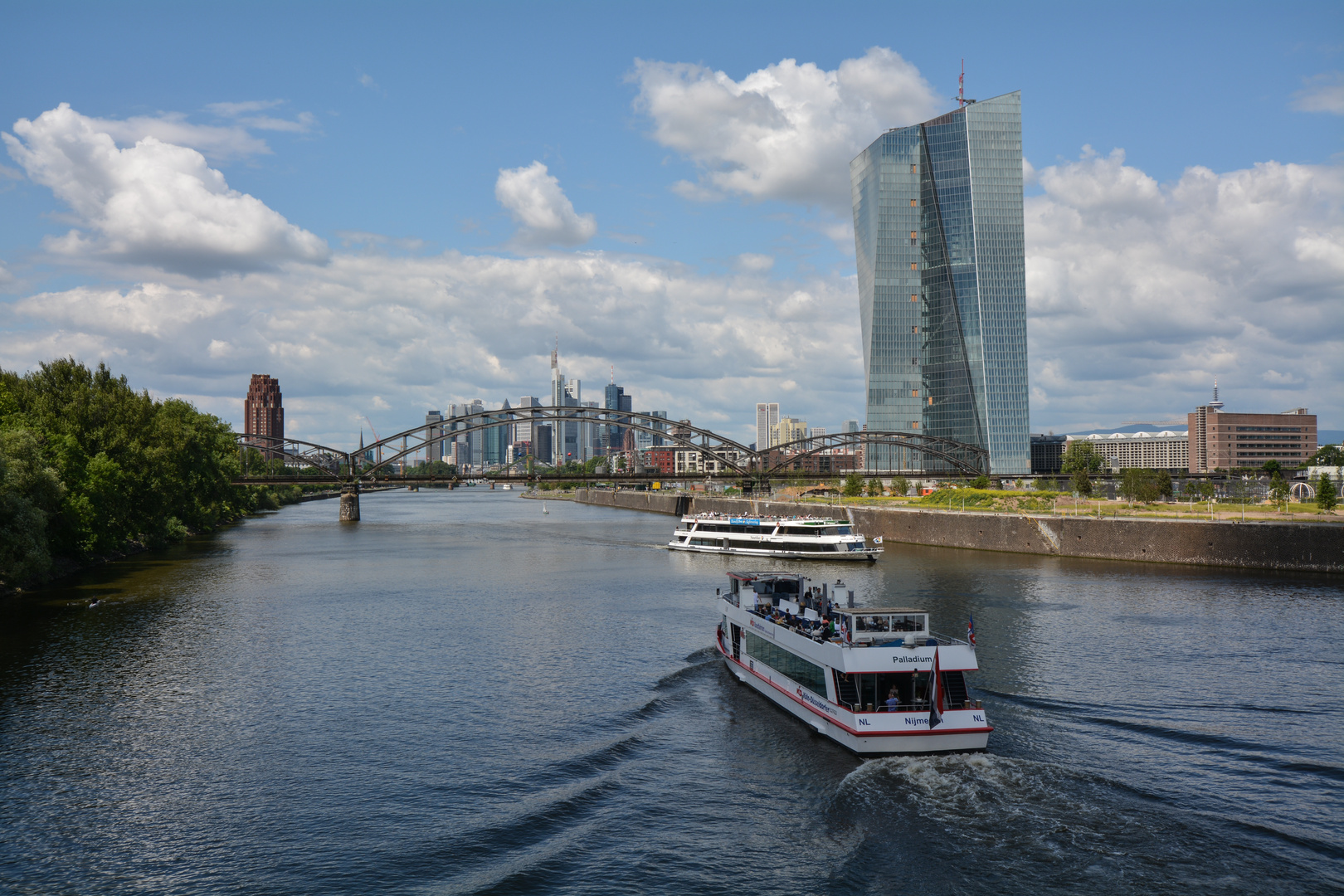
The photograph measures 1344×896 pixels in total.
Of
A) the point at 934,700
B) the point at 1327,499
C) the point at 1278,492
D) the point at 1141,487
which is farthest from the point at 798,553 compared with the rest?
the point at 1278,492

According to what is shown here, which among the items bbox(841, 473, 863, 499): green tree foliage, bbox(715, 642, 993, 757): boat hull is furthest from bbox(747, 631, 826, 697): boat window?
bbox(841, 473, 863, 499): green tree foliage

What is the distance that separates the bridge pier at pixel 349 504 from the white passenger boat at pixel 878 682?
11795 cm

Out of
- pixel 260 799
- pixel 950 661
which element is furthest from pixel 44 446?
pixel 950 661

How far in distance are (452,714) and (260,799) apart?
752 centimetres

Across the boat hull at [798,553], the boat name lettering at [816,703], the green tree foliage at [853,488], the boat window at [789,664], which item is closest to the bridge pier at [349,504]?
the boat hull at [798,553]

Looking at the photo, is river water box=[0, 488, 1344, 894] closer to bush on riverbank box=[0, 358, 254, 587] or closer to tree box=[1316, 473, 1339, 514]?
bush on riverbank box=[0, 358, 254, 587]

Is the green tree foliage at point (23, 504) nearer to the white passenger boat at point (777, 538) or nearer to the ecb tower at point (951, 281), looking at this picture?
the white passenger boat at point (777, 538)

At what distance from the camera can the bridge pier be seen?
136 meters

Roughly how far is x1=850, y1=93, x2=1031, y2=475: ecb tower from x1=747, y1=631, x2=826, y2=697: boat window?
145 metres

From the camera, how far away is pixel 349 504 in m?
138

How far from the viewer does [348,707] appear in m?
29.8

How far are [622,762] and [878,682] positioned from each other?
7.65m

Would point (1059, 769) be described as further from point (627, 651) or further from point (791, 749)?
point (627, 651)

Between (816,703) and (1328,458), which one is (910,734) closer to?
(816,703)
